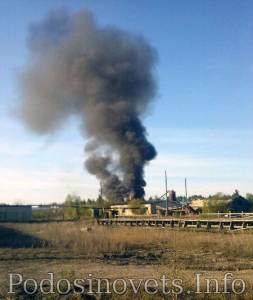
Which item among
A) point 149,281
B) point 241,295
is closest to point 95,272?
point 149,281

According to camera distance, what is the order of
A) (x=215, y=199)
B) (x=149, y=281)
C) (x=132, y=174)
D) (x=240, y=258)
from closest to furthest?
1. (x=149, y=281)
2. (x=240, y=258)
3. (x=215, y=199)
4. (x=132, y=174)

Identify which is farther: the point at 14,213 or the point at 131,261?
the point at 14,213

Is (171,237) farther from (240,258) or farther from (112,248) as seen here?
(240,258)

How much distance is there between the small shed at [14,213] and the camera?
56.2 meters

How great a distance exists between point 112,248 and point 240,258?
5.08m

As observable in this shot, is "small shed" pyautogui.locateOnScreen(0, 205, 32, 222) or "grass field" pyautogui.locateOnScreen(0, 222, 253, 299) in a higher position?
"small shed" pyautogui.locateOnScreen(0, 205, 32, 222)

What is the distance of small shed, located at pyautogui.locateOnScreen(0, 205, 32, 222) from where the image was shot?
56219 millimetres

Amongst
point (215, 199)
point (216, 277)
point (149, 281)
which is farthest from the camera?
point (215, 199)

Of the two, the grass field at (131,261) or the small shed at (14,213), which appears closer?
the grass field at (131,261)

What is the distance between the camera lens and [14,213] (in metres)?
57.0

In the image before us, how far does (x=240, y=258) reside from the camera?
1461 centimetres

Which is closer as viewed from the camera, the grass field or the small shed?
the grass field

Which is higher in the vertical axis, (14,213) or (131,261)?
(14,213)

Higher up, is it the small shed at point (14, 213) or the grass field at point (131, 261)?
the small shed at point (14, 213)
